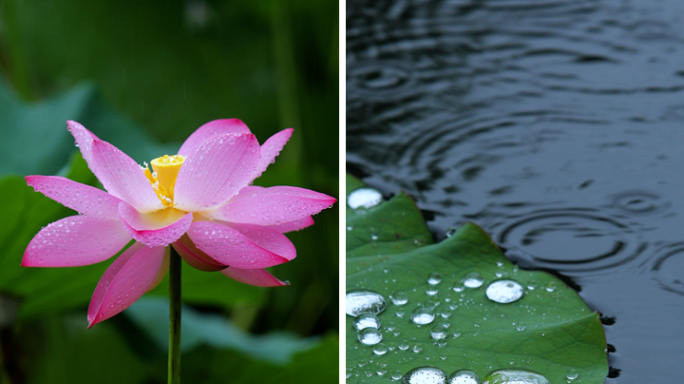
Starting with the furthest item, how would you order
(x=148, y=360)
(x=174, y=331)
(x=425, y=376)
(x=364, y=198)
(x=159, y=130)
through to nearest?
(x=159, y=130)
(x=148, y=360)
(x=364, y=198)
(x=425, y=376)
(x=174, y=331)

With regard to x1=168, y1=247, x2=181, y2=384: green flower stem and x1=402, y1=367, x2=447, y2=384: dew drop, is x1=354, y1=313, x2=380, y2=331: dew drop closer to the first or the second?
x1=402, y1=367, x2=447, y2=384: dew drop

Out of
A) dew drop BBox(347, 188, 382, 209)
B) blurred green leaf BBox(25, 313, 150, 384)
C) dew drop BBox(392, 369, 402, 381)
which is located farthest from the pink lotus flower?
blurred green leaf BBox(25, 313, 150, 384)

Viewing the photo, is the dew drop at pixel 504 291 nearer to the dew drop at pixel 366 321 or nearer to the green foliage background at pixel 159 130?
the dew drop at pixel 366 321

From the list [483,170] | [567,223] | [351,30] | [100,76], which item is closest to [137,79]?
[100,76]

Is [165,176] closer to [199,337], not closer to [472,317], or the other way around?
[472,317]

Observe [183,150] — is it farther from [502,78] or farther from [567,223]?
[502,78]

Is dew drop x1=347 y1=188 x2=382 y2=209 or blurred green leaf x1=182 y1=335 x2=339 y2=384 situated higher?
dew drop x1=347 y1=188 x2=382 y2=209

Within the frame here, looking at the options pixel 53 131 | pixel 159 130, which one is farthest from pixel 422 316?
pixel 159 130
